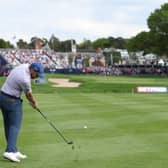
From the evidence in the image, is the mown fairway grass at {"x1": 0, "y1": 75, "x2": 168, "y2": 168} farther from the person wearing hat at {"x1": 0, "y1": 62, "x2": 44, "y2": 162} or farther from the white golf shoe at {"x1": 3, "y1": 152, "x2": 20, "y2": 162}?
the person wearing hat at {"x1": 0, "y1": 62, "x2": 44, "y2": 162}

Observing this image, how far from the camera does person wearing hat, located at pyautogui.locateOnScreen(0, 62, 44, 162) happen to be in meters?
10.1

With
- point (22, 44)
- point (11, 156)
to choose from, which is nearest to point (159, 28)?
point (11, 156)

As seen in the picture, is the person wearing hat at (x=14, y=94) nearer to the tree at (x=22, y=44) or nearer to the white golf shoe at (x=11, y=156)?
the white golf shoe at (x=11, y=156)

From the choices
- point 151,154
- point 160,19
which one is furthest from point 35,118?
point 160,19

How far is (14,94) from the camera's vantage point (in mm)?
10219

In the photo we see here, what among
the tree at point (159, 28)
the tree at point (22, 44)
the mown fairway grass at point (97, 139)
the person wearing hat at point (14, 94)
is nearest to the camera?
the person wearing hat at point (14, 94)

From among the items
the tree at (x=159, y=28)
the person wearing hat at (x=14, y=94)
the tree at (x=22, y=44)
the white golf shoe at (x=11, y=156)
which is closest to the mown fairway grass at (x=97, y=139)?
the white golf shoe at (x=11, y=156)

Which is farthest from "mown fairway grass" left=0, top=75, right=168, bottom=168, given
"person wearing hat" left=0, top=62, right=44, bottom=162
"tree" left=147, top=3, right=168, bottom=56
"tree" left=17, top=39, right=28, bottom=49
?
"tree" left=17, top=39, right=28, bottom=49

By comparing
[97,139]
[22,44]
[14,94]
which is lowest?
[97,139]

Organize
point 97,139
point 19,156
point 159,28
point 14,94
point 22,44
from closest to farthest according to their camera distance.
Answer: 1. point 14,94
2. point 19,156
3. point 97,139
4. point 159,28
5. point 22,44

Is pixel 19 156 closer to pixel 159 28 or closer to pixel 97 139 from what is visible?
pixel 97 139

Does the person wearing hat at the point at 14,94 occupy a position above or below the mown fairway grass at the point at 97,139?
above

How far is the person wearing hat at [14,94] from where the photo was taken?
1013cm

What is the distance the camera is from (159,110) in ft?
69.3
